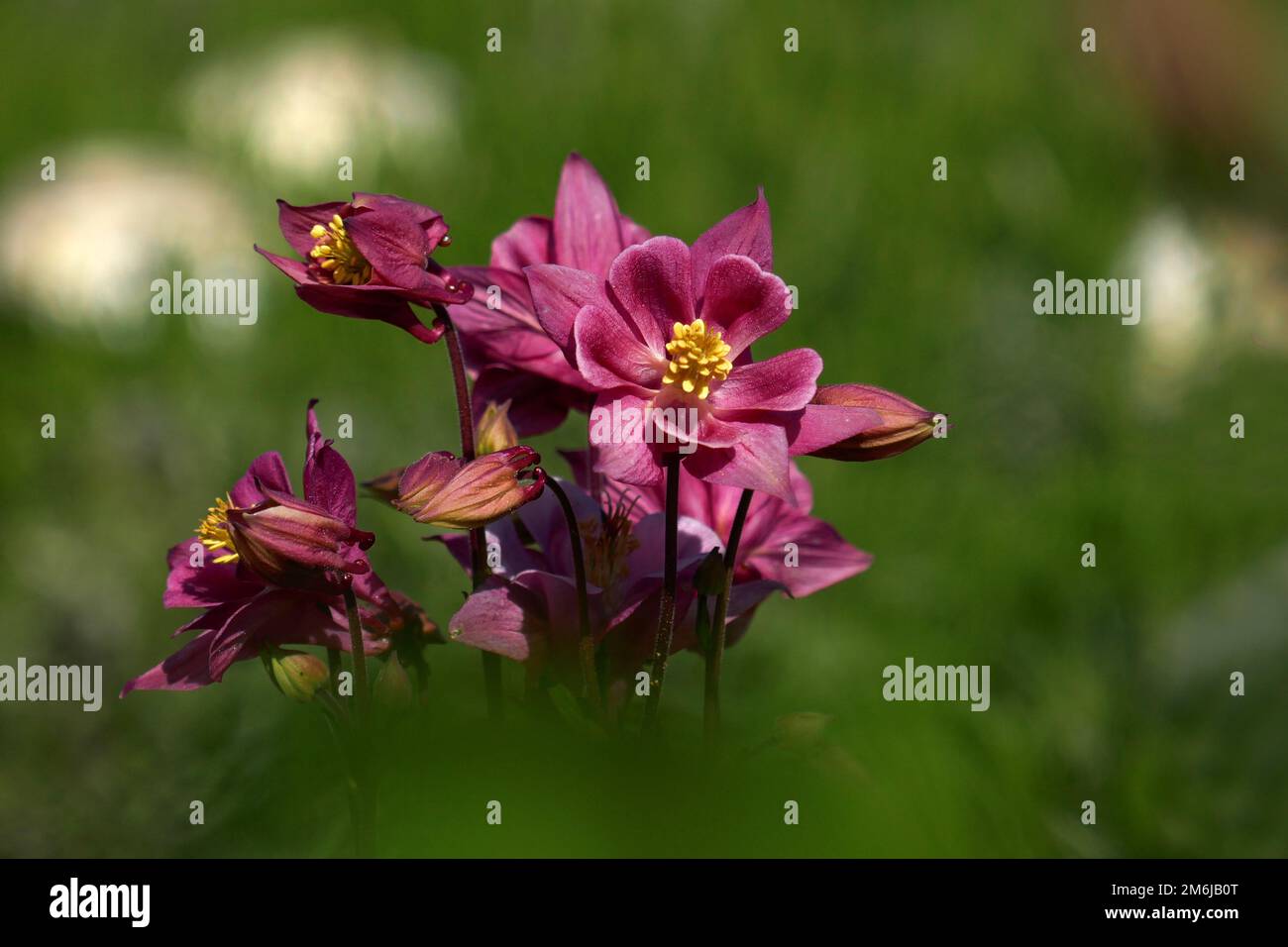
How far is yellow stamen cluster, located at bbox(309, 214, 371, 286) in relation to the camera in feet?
2.19

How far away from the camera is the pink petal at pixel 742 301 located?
26.2 inches

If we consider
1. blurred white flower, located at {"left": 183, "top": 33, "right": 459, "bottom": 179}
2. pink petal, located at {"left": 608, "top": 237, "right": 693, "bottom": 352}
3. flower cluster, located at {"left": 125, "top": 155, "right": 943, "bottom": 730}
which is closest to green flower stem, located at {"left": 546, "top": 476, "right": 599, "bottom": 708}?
flower cluster, located at {"left": 125, "top": 155, "right": 943, "bottom": 730}

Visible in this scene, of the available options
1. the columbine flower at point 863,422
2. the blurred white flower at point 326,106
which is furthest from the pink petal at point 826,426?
the blurred white flower at point 326,106

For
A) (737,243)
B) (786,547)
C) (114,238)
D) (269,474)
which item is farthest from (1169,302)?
(269,474)

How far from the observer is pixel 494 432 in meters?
0.72

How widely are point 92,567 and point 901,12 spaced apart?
2.78m

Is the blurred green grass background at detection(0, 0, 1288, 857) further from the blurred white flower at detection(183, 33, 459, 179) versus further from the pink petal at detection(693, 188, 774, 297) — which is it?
the pink petal at detection(693, 188, 774, 297)

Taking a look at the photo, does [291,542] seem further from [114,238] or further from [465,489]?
[114,238]

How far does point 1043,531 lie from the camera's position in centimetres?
272

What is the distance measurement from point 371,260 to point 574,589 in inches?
7.3

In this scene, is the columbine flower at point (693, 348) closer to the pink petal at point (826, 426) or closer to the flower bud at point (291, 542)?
the pink petal at point (826, 426)

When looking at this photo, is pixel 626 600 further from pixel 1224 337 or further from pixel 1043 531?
pixel 1224 337

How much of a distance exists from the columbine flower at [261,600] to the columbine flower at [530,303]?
0.35ft
